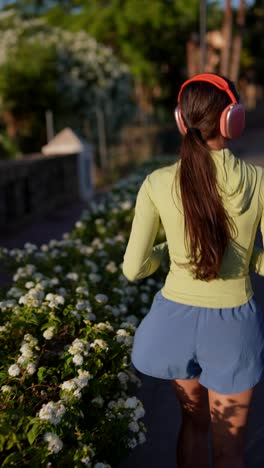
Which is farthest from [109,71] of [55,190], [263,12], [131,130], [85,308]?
[263,12]

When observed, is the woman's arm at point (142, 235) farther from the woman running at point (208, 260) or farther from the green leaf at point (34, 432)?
the green leaf at point (34, 432)

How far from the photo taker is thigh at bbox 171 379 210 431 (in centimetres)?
240

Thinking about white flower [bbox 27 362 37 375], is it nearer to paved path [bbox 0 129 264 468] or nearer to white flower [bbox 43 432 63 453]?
white flower [bbox 43 432 63 453]

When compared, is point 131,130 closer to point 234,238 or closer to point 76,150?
point 76,150

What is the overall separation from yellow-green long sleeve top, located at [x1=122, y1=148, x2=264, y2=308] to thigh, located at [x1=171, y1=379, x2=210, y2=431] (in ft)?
1.12

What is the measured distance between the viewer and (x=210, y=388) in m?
2.26

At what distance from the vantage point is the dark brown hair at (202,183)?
2.10 meters

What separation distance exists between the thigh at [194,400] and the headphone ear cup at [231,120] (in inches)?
34.6

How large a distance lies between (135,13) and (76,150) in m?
23.1

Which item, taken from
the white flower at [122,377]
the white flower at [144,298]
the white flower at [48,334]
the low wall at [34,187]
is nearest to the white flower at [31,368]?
the white flower at [48,334]

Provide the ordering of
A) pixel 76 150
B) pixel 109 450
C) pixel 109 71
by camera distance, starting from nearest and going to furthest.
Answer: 1. pixel 109 450
2. pixel 76 150
3. pixel 109 71

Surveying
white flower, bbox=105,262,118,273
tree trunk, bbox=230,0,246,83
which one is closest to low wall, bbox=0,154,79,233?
white flower, bbox=105,262,118,273

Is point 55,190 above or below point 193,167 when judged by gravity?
below

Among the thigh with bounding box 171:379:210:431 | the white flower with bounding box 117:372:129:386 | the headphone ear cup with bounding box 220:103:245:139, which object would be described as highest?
the headphone ear cup with bounding box 220:103:245:139
